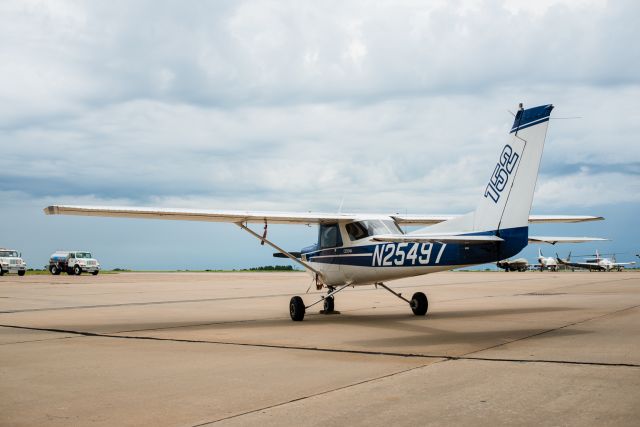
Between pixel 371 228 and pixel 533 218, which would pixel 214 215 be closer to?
pixel 371 228

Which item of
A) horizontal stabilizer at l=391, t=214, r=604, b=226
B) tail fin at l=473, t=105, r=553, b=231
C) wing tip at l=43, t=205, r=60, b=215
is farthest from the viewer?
horizontal stabilizer at l=391, t=214, r=604, b=226

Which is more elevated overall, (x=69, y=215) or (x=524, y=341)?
(x=69, y=215)

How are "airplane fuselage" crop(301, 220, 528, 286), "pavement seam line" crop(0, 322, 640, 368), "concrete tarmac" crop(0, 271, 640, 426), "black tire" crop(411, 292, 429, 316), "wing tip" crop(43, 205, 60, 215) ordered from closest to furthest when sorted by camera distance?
1. "concrete tarmac" crop(0, 271, 640, 426)
2. "pavement seam line" crop(0, 322, 640, 368)
3. "airplane fuselage" crop(301, 220, 528, 286)
4. "wing tip" crop(43, 205, 60, 215)
5. "black tire" crop(411, 292, 429, 316)

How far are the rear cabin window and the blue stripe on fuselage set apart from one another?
145mm

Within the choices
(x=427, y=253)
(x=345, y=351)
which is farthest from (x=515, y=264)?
(x=345, y=351)

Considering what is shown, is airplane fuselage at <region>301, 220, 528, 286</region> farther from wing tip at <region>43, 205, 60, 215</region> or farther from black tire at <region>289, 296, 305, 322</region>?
wing tip at <region>43, 205, 60, 215</region>

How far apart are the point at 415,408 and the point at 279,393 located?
4.87 ft

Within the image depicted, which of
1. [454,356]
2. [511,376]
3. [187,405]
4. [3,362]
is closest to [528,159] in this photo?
[454,356]

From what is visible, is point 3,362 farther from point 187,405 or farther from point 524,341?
point 524,341

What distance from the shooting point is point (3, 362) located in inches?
331

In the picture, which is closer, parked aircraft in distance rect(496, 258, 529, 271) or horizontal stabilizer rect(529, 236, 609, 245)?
horizontal stabilizer rect(529, 236, 609, 245)

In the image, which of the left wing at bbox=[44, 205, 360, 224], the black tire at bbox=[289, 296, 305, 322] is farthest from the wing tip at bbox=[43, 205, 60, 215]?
the black tire at bbox=[289, 296, 305, 322]

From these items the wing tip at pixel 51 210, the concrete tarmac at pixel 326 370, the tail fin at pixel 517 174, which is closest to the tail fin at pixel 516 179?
the tail fin at pixel 517 174

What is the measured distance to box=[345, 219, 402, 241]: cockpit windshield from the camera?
14.0 metres
